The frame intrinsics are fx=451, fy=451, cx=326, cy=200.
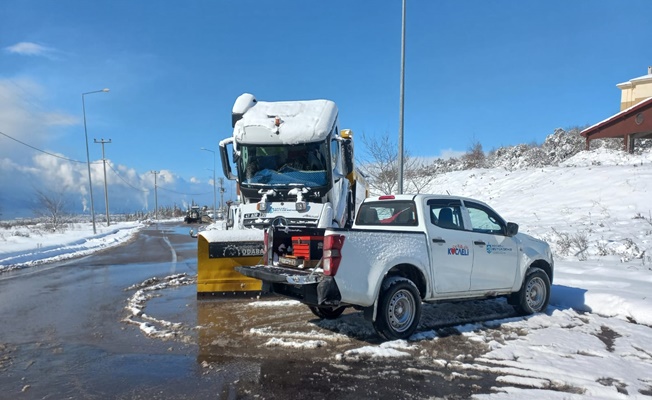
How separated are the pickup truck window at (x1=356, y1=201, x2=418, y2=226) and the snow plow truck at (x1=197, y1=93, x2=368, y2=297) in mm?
2451

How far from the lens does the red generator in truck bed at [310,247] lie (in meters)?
6.68

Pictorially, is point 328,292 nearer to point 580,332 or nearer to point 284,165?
point 580,332

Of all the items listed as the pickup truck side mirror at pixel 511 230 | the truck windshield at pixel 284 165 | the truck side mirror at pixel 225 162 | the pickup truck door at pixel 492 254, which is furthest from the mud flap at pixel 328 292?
the truck side mirror at pixel 225 162

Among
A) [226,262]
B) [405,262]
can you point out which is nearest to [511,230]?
[405,262]

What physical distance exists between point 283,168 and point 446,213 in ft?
16.4

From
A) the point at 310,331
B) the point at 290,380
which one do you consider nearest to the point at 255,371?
the point at 290,380

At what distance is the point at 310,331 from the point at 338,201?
16.6 ft

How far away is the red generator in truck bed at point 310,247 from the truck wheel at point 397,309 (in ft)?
3.98

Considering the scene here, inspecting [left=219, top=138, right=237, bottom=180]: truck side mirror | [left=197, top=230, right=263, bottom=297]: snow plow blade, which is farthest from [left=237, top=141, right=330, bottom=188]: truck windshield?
[left=197, top=230, right=263, bottom=297]: snow plow blade

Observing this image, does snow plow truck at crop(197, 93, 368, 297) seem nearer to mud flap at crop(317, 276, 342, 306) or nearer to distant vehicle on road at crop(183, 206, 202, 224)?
mud flap at crop(317, 276, 342, 306)

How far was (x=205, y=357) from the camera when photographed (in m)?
5.49

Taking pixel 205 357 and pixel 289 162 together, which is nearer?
pixel 205 357

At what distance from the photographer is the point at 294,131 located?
1089 cm

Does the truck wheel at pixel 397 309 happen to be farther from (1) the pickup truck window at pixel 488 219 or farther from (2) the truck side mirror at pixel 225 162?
(2) the truck side mirror at pixel 225 162
